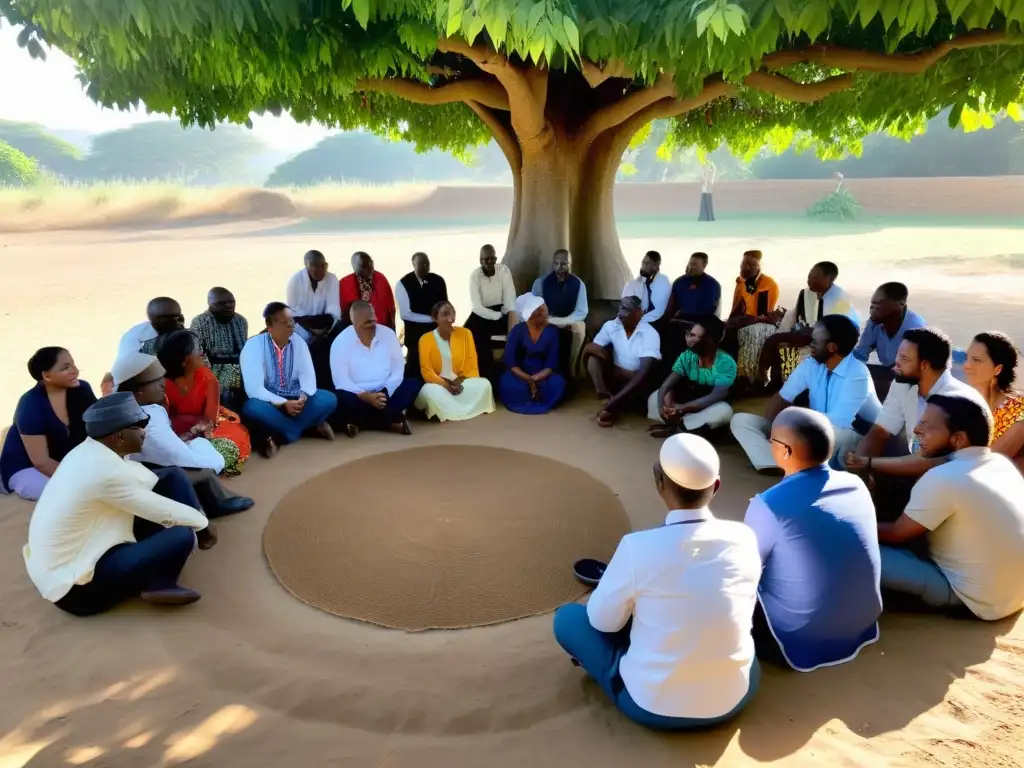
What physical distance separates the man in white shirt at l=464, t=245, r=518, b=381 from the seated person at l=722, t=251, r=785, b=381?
2466 mm

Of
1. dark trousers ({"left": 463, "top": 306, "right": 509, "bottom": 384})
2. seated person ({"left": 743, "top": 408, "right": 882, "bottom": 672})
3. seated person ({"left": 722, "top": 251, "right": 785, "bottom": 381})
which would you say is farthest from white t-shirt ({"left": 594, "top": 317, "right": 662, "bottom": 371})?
seated person ({"left": 743, "top": 408, "right": 882, "bottom": 672})

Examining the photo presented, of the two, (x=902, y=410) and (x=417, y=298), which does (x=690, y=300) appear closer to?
(x=417, y=298)

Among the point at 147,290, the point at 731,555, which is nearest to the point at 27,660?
the point at 731,555

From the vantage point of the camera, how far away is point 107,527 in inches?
140

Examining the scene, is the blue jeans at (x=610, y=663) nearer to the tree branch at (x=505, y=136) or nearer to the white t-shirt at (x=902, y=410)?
the white t-shirt at (x=902, y=410)

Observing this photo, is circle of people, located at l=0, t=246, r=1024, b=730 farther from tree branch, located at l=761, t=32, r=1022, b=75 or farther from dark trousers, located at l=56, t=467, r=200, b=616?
tree branch, located at l=761, t=32, r=1022, b=75

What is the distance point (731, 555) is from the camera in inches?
100

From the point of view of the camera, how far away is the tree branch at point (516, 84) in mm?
6548

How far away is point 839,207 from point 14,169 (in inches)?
1847

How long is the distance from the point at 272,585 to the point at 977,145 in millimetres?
44719

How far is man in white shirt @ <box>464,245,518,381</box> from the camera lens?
8109 millimetres

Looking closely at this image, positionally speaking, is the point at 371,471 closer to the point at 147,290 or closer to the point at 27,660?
the point at 27,660

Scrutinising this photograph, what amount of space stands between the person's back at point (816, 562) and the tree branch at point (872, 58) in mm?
5227

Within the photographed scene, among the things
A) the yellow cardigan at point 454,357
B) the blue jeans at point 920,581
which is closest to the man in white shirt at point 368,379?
the yellow cardigan at point 454,357
